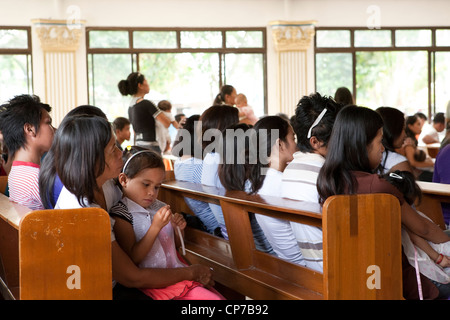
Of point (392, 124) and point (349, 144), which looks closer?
point (349, 144)

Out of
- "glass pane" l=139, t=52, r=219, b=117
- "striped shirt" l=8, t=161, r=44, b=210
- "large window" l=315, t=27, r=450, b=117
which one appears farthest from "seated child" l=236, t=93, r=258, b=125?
"striped shirt" l=8, t=161, r=44, b=210

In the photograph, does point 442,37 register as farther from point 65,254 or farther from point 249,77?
point 65,254

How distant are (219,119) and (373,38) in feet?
26.0

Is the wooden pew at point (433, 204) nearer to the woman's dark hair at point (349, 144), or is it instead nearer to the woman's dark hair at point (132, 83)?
the woman's dark hair at point (349, 144)

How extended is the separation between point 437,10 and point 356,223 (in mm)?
9954

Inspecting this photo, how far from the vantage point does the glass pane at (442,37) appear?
36.6 ft

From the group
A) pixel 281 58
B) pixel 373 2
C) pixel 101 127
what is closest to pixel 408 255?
pixel 101 127

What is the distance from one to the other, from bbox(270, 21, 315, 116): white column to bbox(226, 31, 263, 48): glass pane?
0.97 feet

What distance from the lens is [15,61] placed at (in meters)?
9.91

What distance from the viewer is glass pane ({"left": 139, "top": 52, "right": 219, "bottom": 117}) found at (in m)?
10.5

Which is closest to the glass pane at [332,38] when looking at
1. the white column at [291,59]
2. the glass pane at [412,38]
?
the white column at [291,59]

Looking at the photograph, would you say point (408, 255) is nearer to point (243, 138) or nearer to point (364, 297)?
point (364, 297)

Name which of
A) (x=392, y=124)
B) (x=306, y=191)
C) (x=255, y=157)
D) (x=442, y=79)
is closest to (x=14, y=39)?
(x=442, y=79)

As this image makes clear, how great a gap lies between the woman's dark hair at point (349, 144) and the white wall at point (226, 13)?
323 inches
